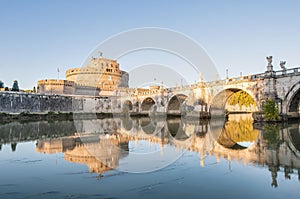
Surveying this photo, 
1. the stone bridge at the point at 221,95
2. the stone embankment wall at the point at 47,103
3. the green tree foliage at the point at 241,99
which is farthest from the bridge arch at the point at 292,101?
the stone embankment wall at the point at 47,103

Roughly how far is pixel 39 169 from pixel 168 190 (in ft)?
14.6

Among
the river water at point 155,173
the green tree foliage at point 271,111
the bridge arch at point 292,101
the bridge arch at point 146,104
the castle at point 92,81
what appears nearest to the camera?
the river water at point 155,173

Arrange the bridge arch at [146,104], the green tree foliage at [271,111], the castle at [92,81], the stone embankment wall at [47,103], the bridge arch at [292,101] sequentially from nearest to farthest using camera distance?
1. the green tree foliage at [271,111]
2. the bridge arch at [292,101]
3. the stone embankment wall at [47,103]
4. the bridge arch at [146,104]
5. the castle at [92,81]

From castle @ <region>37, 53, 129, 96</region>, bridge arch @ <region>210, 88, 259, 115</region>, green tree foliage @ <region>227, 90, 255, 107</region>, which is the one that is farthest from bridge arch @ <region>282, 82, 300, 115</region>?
castle @ <region>37, 53, 129, 96</region>

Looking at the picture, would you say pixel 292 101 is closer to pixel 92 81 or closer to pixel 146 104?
pixel 146 104

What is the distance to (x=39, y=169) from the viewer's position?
7.70 metres

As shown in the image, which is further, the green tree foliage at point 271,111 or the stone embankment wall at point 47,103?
the stone embankment wall at point 47,103

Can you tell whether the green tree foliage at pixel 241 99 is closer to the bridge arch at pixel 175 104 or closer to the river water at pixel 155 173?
the bridge arch at pixel 175 104

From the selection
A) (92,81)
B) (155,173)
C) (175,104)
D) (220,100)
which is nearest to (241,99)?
(175,104)

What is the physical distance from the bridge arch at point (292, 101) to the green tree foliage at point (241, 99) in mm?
27704

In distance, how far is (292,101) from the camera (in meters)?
23.1

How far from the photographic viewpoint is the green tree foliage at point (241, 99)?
170ft

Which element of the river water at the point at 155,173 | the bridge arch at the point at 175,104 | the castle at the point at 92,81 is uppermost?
the castle at the point at 92,81

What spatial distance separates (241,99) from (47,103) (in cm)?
4036
